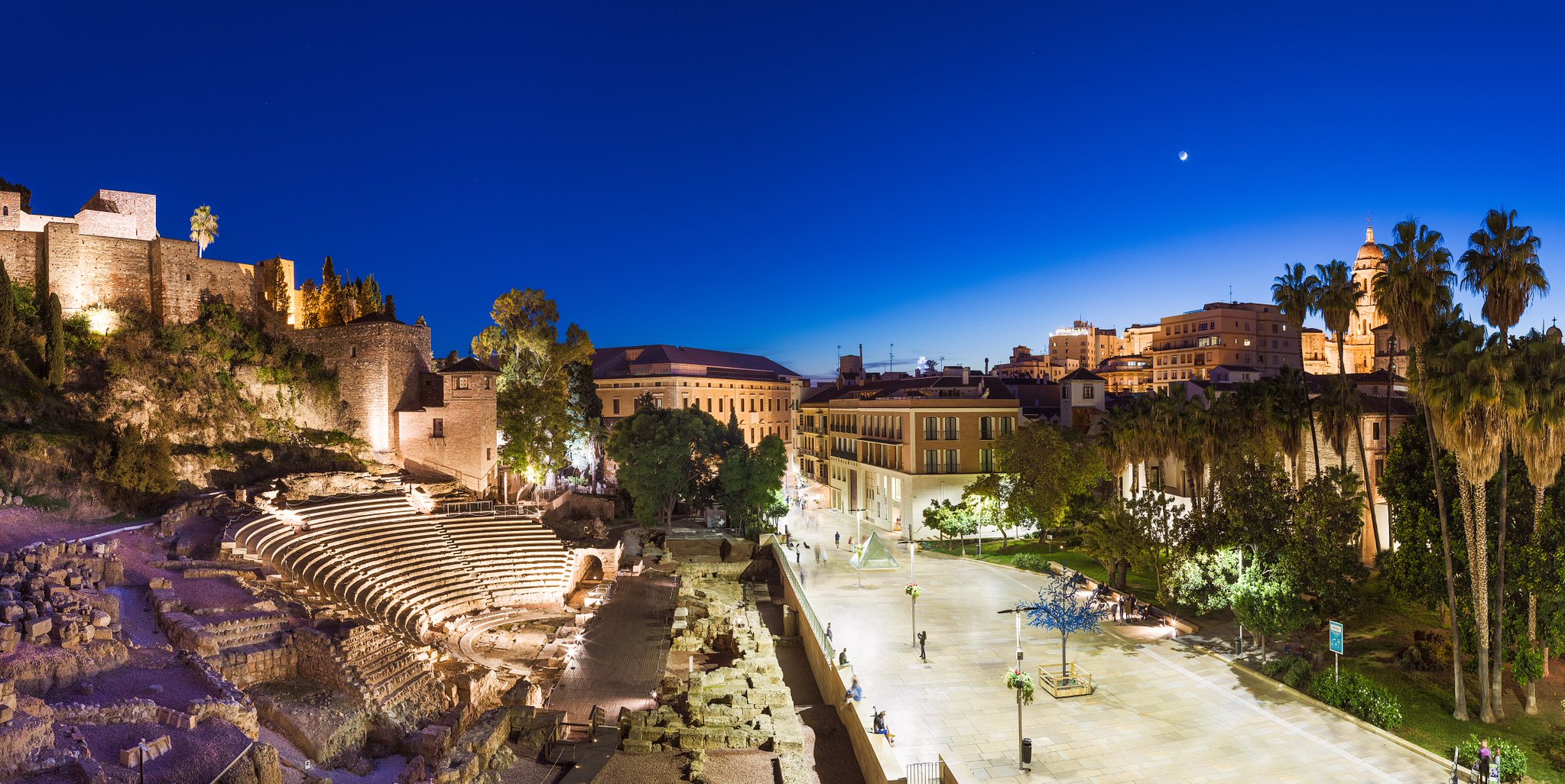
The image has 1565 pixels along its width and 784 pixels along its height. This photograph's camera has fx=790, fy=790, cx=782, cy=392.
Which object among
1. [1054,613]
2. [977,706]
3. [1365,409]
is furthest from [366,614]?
[1365,409]

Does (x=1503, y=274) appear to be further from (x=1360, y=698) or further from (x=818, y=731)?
(x=818, y=731)

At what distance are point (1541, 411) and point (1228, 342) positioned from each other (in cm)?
7425

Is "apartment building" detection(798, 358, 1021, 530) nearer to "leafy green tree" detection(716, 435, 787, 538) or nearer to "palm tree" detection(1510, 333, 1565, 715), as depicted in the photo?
"leafy green tree" detection(716, 435, 787, 538)

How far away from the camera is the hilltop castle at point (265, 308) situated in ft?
115

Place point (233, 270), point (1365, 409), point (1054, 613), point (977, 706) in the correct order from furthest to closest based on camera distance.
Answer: point (233, 270), point (1365, 409), point (1054, 613), point (977, 706)

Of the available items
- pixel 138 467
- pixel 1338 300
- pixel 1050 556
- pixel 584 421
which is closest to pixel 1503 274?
pixel 1338 300

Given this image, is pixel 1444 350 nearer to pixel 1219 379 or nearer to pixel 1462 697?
pixel 1462 697

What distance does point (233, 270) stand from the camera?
40.5 m

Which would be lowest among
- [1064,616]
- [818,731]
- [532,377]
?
[818,731]

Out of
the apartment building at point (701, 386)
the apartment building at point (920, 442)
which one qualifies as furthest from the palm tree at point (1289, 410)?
the apartment building at point (701, 386)

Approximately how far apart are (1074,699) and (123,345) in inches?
1543

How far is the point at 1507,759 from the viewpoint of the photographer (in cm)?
1452

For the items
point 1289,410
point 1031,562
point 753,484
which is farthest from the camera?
point 753,484

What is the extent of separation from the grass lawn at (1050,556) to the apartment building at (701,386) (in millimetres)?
26686
